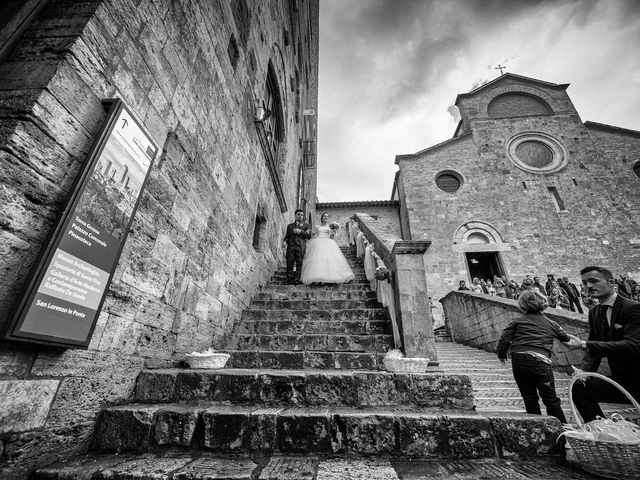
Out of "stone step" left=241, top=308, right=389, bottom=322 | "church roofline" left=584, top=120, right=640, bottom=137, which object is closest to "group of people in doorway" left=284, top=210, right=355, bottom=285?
"stone step" left=241, top=308, right=389, bottom=322

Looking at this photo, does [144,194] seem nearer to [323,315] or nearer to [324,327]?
[324,327]

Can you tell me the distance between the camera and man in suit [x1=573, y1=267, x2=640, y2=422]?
2.29 m

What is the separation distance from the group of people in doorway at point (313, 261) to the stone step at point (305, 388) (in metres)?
3.74

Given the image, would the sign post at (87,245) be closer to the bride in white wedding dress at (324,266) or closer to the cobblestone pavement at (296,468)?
the cobblestone pavement at (296,468)

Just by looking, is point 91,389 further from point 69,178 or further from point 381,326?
point 381,326

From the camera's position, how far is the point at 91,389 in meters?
1.94

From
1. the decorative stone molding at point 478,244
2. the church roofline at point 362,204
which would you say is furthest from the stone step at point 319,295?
the church roofline at point 362,204

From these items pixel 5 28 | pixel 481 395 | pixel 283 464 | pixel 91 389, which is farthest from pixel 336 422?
pixel 5 28

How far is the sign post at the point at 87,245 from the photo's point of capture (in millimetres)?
1501

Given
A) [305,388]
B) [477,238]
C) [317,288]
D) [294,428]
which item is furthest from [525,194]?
[294,428]

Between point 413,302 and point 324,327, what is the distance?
1.38 meters

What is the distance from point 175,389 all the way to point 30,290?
4.71 feet

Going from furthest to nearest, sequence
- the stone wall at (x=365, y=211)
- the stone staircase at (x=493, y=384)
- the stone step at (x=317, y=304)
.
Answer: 1. the stone wall at (x=365, y=211)
2. the stone step at (x=317, y=304)
3. the stone staircase at (x=493, y=384)

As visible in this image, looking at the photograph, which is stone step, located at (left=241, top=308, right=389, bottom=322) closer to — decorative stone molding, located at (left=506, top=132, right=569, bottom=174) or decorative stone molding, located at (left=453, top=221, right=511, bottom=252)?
decorative stone molding, located at (left=453, top=221, right=511, bottom=252)
